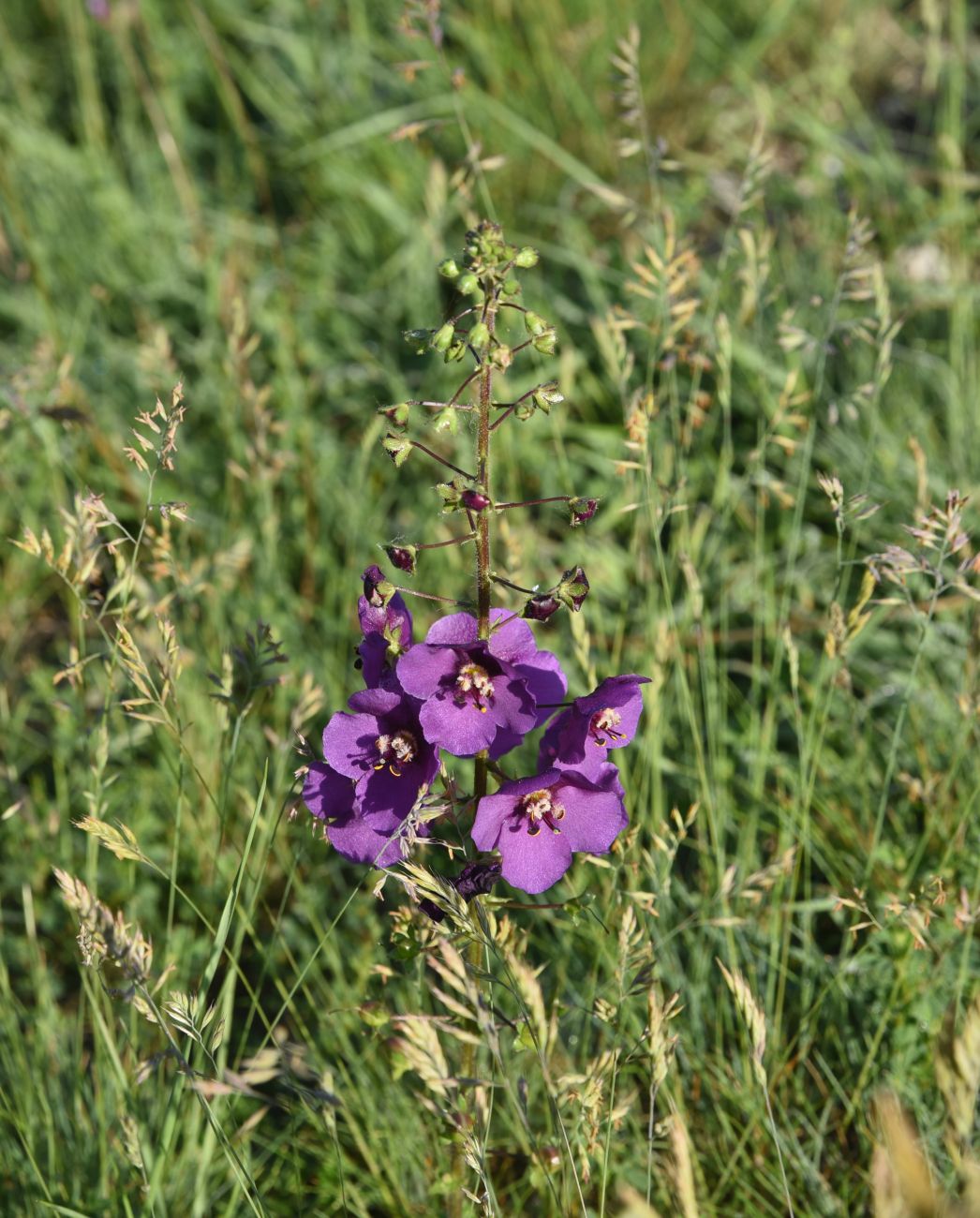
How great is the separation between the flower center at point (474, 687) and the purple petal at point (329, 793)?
280 mm

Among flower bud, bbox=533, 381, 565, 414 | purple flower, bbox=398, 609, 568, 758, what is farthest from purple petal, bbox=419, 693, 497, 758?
flower bud, bbox=533, 381, 565, 414

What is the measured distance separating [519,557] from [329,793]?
0.79 m

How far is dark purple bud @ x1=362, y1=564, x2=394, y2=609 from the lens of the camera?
1674 millimetres

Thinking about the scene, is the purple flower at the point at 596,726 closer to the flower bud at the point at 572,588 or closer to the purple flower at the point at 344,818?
the flower bud at the point at 572,588

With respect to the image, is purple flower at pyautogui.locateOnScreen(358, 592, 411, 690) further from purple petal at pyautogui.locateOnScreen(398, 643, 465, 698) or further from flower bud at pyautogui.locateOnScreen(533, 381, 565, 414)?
flower bud at pyautogui.locateOnScreen(533, 381, 565, 414)

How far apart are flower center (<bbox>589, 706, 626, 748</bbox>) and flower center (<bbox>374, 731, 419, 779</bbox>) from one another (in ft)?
0.91

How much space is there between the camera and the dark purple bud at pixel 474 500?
5.25 feet

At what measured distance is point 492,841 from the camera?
172cm

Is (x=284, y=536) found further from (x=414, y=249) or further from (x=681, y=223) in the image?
(x=681, y=223)

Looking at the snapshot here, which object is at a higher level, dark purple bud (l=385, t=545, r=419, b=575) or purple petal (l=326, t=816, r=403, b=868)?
dark purple bud (l=385, t=545, r=419, b=575)

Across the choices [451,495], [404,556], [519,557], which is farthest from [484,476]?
[519,557]

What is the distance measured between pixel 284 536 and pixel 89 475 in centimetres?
72

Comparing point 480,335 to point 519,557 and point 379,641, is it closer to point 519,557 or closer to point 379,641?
point 379,641

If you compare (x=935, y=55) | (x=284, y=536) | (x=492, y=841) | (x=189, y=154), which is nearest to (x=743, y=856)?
(x=492, y=841)
